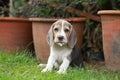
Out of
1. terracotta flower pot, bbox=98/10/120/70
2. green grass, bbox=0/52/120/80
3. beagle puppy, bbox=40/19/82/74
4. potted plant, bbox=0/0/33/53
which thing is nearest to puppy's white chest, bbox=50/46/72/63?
beagle puppy, bbox=40/19/82/74

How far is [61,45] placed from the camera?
206 inches

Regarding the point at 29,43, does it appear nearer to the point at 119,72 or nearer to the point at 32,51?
the point at 32,51

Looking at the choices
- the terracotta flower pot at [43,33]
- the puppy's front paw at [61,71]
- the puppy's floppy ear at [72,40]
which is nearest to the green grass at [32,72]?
the puppy's front paw at [61,71]

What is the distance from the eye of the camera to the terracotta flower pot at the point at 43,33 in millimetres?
5910

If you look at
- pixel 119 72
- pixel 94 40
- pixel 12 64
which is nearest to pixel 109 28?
pixel 119 72

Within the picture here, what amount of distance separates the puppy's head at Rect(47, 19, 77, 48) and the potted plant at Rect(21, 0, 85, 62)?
56cm

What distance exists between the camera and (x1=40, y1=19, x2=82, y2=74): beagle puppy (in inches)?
203

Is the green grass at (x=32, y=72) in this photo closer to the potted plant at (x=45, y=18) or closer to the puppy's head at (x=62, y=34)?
the potted plant at (x=45, y=18)

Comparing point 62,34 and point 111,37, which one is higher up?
point 62,34

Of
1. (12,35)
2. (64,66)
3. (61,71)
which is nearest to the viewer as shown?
(61,71)

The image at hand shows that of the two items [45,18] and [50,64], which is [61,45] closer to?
[50,64]

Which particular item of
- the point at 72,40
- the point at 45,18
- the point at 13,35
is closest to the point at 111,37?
the point at 72,40

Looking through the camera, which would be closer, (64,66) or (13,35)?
(64,66)

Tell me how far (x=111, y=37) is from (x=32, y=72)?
1.19m
